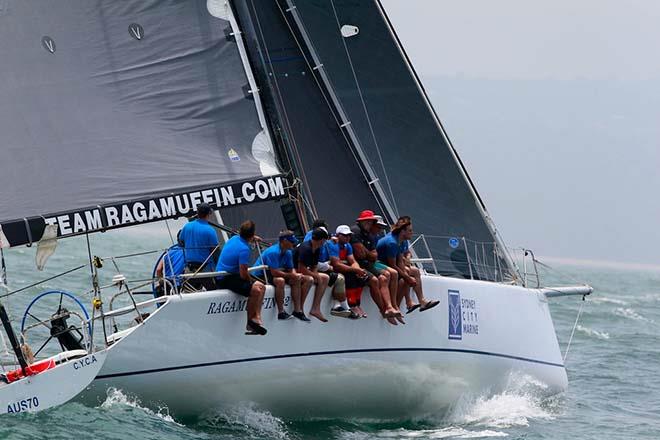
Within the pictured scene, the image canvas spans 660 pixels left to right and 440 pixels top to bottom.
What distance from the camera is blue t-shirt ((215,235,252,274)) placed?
467 inches

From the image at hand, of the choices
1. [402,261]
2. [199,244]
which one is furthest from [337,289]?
[199,244]

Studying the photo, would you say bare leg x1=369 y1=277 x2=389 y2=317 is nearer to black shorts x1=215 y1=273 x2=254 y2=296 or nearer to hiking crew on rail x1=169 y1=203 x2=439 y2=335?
hiking crew on rail x1=169 y1=203 x2=439 y2=335

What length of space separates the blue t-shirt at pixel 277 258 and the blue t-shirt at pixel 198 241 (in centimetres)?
55

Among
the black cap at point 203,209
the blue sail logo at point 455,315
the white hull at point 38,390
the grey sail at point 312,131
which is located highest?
the grey sail at point 312,131

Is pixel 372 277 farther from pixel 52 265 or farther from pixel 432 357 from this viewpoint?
pixel 52 265

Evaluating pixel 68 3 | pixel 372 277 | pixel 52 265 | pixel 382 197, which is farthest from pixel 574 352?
pixel 52 265

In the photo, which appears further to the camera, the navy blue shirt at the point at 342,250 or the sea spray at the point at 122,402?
the navy blue shirt at the point at 342,250

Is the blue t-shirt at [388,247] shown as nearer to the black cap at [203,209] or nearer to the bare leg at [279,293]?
the bare leg at [279,293]

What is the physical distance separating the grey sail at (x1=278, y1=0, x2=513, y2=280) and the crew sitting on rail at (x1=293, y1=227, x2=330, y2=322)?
341 cm

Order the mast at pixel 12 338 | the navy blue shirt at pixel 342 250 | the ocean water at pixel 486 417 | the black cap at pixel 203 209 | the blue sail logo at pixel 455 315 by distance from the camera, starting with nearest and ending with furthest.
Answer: the mast at pixel 12 338, the ocean water at pixel 486 417, the black cap at pixel 203 209, the navy blue shirt at pixel 342 250, the blue sail logo at pixel 455 315

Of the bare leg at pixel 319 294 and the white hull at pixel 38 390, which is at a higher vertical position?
the bare leg at pixel 319 294

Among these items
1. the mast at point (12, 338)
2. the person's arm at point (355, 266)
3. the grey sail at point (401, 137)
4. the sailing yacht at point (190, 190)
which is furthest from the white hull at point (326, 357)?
→ the grey sail at point (401, 137)

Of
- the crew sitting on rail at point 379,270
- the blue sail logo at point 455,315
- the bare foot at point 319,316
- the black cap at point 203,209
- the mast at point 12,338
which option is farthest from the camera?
the blue sail logo at point 455,315

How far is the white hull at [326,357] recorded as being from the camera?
11.5 m
